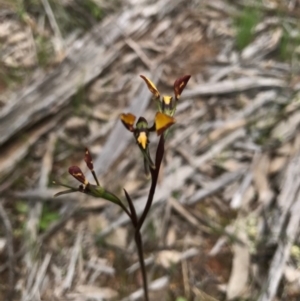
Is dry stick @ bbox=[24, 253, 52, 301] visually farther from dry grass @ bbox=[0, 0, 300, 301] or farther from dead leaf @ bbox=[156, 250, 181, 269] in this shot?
dead leaf @ bbox=[156, 250, 181, 269]

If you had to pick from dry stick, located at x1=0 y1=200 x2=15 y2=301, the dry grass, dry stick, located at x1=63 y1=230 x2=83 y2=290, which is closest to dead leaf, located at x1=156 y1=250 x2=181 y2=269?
the dry grass

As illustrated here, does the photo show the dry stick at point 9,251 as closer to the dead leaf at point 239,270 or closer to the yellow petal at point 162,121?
the dead leaf at point 239,270

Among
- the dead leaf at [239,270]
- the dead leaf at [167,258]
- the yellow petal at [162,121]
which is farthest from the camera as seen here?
the dead leaf at [167,258]

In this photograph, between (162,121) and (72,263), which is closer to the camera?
(162,121)

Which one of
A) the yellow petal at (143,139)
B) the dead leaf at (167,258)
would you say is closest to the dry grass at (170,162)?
the dead leaf at (167,258)

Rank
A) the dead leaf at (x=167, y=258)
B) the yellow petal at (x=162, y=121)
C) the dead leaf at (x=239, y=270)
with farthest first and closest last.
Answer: the dead leaf at (x=167, y=258) < the dead leaf at (x=239, y=270) < the yellow petal at (x=162, y=121)

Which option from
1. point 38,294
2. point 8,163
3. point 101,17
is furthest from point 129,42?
point 38,294

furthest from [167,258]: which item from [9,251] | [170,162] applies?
[9,251]

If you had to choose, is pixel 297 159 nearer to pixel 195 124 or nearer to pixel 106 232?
pixel 195 124

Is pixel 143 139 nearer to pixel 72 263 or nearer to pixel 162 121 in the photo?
pixel 162 121
